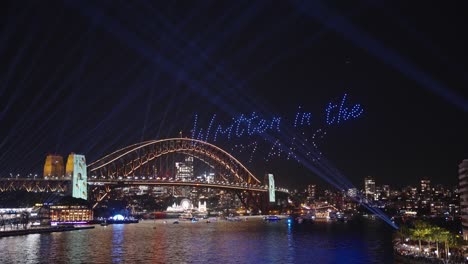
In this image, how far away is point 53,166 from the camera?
227 feet

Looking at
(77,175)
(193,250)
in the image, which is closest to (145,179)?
(77,175)

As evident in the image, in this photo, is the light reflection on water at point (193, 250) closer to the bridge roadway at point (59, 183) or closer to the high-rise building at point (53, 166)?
the bridge roadway at point (59, 183)

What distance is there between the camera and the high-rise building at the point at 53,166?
68887 mm

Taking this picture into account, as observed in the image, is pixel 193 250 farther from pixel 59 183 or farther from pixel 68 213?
pixel 59 183

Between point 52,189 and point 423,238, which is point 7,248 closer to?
point 423,238

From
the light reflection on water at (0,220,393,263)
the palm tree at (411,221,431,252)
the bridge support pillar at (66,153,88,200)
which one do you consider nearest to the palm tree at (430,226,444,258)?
the palm tree at (411,221,431,252)

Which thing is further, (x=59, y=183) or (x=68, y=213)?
(x=59, y=183)

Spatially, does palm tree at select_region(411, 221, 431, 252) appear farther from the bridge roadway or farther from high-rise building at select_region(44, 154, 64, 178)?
high-rise building at select_region(44, 154, 64, 178)

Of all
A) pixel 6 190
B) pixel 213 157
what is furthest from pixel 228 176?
pixel 6 190

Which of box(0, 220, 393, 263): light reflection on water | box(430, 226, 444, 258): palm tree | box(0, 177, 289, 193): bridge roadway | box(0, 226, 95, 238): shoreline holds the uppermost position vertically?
box(0, 177, 289, 193): bridge roadway

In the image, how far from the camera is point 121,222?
7050cm

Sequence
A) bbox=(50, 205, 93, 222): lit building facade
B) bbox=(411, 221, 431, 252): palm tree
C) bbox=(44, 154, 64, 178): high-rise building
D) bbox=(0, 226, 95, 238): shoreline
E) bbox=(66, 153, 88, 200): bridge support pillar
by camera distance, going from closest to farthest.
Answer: bbox=(411, 221, 431, 252): palm tree < bbox=(0, 226, 95, 238): shoreline < bbox=(50, 205, 93, 222): lit building facade < bbox=(66, 153, 88, 200): bridge support pillar < bbox=(44, 154, 64, 178): high-rise building

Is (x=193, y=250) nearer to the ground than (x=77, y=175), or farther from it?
nearer to the ground

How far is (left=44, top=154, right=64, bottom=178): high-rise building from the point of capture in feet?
226
